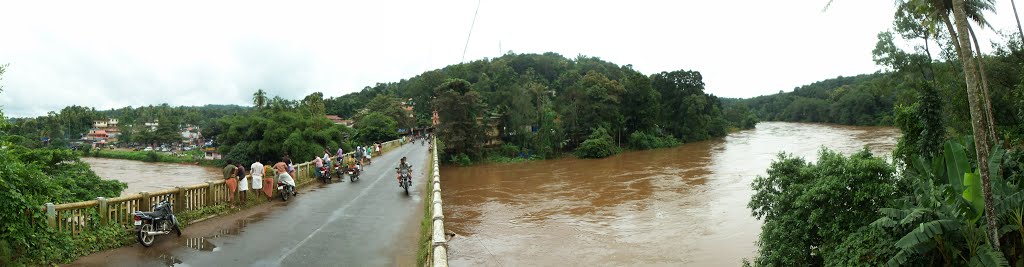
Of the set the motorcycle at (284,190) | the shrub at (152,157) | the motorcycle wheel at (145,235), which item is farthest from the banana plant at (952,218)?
the shrub at (152,157)

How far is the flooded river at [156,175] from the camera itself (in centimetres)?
4056

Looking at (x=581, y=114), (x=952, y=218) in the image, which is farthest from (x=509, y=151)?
(x=952, y=218)

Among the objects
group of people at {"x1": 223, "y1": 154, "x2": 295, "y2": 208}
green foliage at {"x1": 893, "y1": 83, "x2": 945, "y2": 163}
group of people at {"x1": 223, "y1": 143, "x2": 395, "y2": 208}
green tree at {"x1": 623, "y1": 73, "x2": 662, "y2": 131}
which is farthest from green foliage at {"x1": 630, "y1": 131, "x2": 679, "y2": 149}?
group of people at {"x1": 223, "y1": 154, "x2": 295, "y2": 208}

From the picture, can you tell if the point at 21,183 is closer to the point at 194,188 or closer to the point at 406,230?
the point at 194,188

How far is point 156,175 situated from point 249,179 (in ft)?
146

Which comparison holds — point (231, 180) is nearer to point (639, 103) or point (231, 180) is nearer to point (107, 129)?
point (639, 103)

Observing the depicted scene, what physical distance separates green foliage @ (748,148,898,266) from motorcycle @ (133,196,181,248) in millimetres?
10254

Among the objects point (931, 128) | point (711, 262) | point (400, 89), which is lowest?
point (711, 262)

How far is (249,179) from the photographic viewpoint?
43.0ft

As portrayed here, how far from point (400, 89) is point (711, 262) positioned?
4574 inches

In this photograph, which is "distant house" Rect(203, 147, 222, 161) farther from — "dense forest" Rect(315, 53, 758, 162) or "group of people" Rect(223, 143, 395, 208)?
"group of people" Rect(223, 143, 395, 208)

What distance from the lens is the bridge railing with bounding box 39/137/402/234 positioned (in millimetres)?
7149

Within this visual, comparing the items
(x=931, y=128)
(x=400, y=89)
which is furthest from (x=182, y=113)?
(x=931, y=128)

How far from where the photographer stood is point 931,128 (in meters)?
10.9
